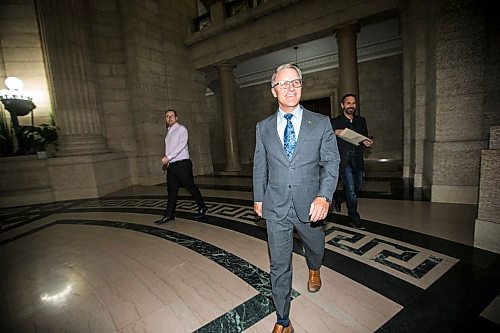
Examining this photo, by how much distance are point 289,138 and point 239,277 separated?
147cm

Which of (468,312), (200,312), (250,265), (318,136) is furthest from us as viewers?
(250,265)

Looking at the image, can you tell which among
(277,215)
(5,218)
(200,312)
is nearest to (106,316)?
(200,312)

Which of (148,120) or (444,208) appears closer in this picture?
(444,208)

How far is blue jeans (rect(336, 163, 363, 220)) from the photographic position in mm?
3039

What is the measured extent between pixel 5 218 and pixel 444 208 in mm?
8132

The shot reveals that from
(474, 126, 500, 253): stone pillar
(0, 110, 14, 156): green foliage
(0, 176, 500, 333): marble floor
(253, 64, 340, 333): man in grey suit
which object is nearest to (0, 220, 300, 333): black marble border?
(0, 176, 500, 333): marble floor

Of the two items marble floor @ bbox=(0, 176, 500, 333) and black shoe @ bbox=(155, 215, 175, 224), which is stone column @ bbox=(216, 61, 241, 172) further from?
marble floor @ bbox=(0, 176, 500, 333)

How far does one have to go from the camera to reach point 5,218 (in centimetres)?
505

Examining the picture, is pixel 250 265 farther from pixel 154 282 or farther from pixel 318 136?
pixel 318 136

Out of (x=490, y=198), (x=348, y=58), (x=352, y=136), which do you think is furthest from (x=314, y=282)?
(x=348, y=58)

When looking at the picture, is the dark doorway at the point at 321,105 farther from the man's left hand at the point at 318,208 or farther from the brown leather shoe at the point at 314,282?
the man's left hand at the point at 318,208

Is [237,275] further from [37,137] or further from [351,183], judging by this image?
[37,137]

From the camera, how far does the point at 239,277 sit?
227 centimetres

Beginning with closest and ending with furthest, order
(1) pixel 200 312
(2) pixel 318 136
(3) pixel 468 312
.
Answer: (2) pixel 318 136, (3) pixel 468 312, (1) pixel 200 312
